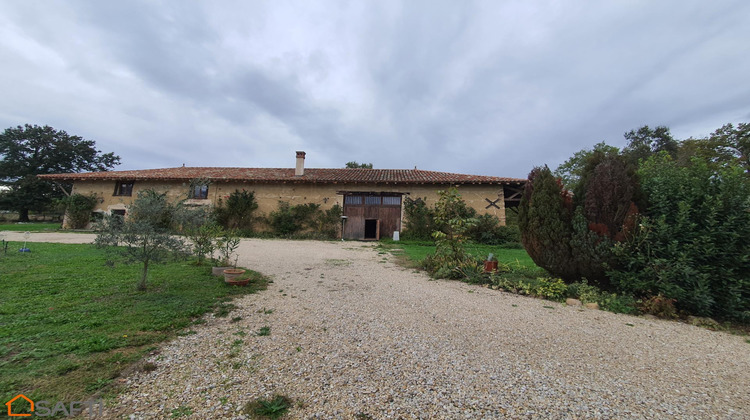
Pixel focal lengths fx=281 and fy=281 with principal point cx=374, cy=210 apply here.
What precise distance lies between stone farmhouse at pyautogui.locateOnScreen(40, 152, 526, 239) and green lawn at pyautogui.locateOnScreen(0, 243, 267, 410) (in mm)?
11319

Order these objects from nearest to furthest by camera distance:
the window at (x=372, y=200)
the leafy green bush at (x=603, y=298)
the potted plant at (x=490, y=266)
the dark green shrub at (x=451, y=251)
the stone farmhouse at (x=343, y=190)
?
the leafy green bush at (x=603, y=298), the potted plant at (x=490, y=266), the dark green shrub at (x=451, y=251), the stone farmhouse at (x=343, y=190), the window at (x=372, y=200)

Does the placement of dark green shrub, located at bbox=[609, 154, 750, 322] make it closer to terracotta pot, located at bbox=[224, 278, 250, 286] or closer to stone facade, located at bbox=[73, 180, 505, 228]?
terracotta pot, located at bbox=[224, 278, 250, 286]

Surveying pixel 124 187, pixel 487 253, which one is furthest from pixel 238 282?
pixel 124 187

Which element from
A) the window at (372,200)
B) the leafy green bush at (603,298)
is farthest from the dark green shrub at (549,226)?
the window at (372,200)

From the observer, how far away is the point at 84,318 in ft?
10.5

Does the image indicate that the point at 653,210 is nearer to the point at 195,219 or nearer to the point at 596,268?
the point at 596,268

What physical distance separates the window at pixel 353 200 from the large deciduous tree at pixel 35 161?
112 feet

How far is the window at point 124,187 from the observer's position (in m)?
18.5

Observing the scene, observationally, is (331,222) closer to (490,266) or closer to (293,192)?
(293,192)

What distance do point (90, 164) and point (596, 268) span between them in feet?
167

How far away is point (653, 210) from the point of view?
4.93 meters

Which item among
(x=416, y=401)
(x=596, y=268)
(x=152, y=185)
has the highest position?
(x=152, y=185)

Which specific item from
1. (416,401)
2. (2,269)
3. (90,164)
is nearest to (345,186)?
(2,269)

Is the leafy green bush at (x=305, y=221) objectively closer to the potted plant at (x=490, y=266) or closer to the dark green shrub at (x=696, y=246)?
the potted plant at (x=490, y=266)
